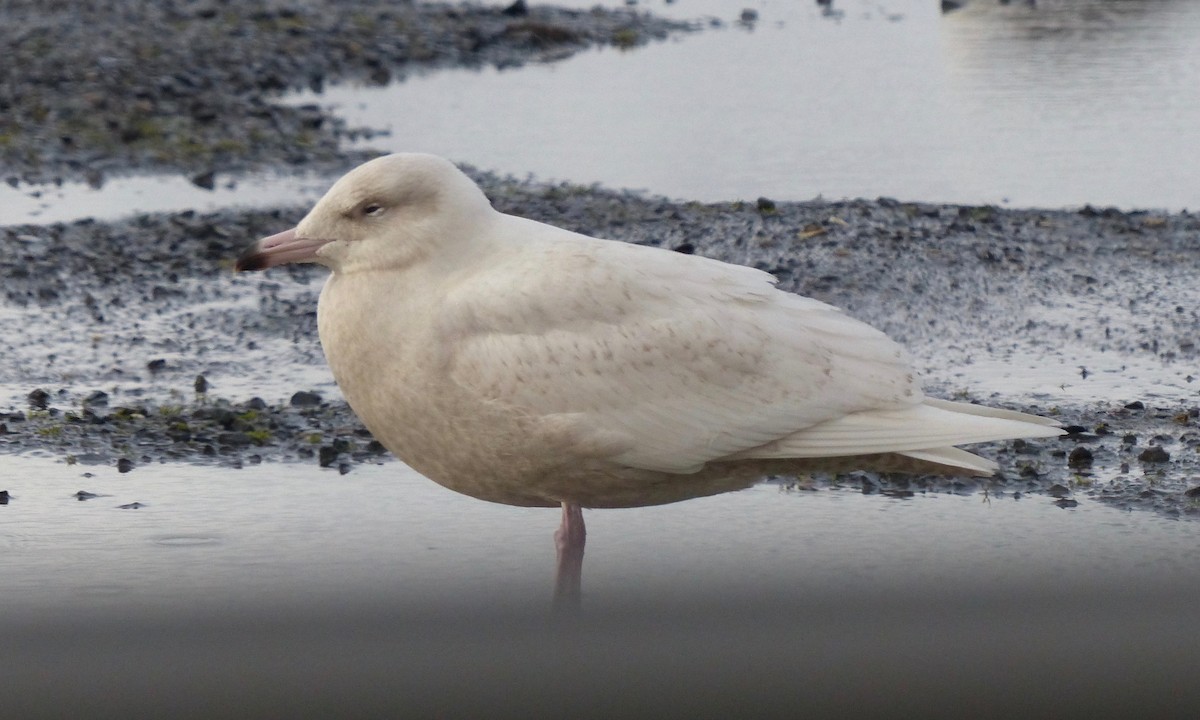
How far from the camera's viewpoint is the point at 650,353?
425cm

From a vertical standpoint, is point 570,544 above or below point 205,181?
below

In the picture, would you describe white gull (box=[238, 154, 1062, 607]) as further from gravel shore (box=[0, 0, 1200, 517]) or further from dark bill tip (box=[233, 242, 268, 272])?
gravel shore (box=[0, 0, 1200, 517])

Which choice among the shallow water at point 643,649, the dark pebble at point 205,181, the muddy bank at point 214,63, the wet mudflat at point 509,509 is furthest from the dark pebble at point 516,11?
the shallow water at point 643,649

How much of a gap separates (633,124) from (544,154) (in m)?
1.50

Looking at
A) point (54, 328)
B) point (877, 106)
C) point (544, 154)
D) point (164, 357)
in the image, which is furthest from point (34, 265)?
point (877, 106)

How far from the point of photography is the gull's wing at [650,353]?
413 centimetres

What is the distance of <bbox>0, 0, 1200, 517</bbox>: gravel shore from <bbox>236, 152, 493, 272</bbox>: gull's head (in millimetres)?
1595

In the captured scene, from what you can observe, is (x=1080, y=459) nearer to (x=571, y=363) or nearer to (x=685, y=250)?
(x=571, y=363)

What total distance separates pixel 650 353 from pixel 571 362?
7.8 inches

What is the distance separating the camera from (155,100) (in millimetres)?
12719

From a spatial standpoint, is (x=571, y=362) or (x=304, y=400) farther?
(x=304, y=400)

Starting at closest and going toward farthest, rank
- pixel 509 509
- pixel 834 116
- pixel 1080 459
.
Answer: pixel 509 509 < pixel 1080 459 < pixel 834 116

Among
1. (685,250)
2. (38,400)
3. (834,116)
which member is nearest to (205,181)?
(685,250)

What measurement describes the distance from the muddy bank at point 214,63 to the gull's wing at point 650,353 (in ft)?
22.3
